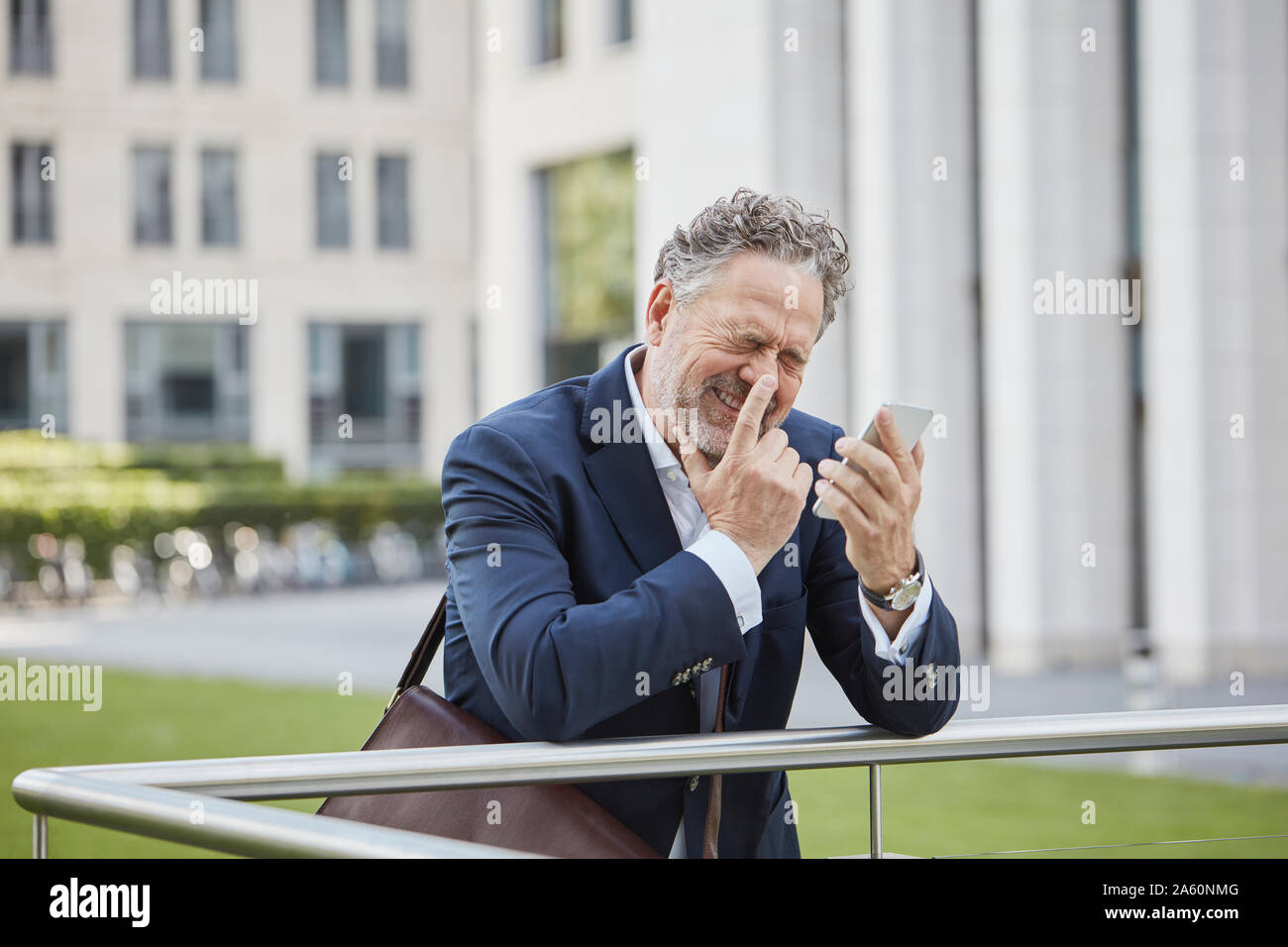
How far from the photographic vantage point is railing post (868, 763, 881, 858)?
2.46 meters

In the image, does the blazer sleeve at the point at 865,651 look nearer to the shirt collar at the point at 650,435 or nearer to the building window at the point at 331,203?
the shirt collar at the point at 650,435

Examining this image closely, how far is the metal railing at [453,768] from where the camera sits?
5.60 ft

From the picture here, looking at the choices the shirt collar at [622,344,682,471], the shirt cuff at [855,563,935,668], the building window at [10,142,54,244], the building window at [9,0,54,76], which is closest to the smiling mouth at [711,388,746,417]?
the shirt collar at [622,344,682,471]

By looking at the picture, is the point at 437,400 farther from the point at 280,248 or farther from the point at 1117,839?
the point at 1117,839

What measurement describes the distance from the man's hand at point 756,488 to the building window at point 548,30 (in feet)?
59.4

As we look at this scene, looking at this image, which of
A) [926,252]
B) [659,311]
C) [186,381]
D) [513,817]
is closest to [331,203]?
[186,381]

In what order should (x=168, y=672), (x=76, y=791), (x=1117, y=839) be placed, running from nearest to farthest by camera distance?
(x=76, y=791) < (x=1117, y=839) < (x=168, y=672)

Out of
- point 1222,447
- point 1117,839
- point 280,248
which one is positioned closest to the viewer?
point 1117,839

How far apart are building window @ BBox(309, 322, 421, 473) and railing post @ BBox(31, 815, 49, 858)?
3940 centimetres

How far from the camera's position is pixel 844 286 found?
2.72 m

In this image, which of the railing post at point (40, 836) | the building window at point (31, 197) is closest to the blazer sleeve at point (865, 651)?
the railing post at point (40, 836)

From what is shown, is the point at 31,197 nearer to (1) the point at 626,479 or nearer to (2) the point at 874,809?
(1) the point at 626,479
